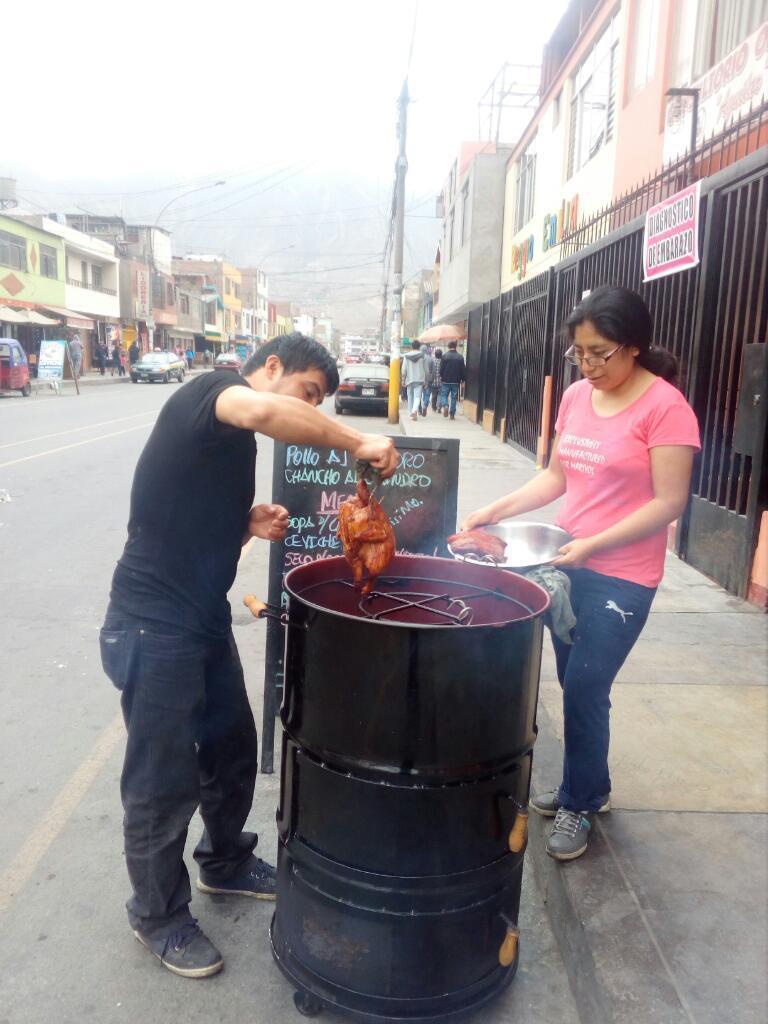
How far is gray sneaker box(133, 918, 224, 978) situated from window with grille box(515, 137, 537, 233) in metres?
20.0

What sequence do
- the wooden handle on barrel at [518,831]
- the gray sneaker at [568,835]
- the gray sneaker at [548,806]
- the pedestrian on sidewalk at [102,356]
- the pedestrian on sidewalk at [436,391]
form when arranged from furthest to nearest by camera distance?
the pedestrian on sidewalk at [102,356] < the pedestrian on sidewalk at [436,391] < the gray sneaker at [548,806] < the gray sneaker at [568,835] < the wooden handle on barrel at [518,831]

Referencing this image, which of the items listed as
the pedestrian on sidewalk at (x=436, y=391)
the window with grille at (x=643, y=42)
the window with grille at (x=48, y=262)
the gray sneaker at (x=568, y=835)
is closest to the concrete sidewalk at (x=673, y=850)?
the gray sneaker at (x=568, y=835)

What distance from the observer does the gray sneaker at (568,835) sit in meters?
2.91

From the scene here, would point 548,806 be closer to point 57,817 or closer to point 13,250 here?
point 57,817

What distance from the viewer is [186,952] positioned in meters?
2.54

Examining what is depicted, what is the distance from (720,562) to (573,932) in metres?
4.32

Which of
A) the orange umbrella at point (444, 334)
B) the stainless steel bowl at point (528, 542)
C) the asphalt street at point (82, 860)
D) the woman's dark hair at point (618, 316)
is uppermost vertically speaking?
the orange umbrella at point (444, 334)

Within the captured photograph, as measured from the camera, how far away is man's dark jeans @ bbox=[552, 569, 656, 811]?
9.09 ft

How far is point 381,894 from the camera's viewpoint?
214 centimetres

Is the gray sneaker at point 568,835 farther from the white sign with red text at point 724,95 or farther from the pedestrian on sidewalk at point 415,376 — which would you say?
the pedestrian on sidewalk at point 415,376

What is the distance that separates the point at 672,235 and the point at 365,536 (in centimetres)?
584


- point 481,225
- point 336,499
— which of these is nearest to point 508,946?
point 336,499

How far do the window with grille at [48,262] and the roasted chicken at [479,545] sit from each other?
4283 cm

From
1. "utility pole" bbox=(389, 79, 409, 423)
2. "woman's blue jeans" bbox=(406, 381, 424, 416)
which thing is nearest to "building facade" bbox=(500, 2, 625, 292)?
"utility pole" bbox=(389, 79, 409, 423)
